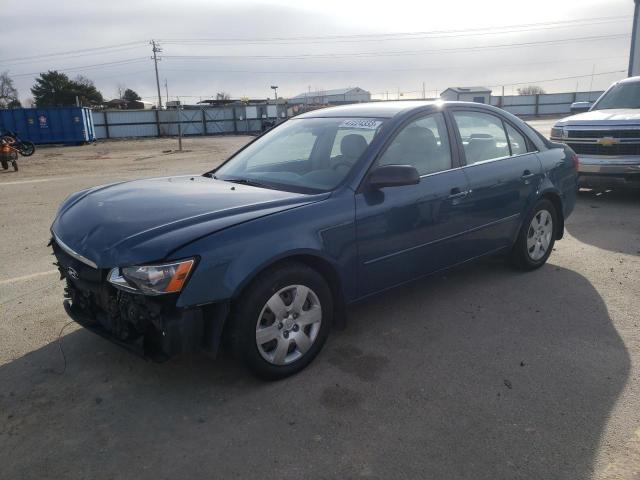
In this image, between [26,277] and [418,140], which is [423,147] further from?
[26,277]

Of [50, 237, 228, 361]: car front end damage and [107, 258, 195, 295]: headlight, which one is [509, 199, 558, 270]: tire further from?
[107, 258, 195, 295]: headlight

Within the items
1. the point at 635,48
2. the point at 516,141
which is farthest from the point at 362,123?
the point at 635,48

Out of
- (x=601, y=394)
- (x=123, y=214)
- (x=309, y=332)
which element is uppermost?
(x=123, y=214)

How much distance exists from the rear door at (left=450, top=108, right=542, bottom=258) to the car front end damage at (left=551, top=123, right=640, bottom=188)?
150 inches

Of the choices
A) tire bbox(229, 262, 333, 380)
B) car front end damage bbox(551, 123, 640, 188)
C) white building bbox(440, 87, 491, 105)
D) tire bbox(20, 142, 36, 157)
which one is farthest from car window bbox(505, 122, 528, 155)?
white building bbox(440, 87, 491, 105)

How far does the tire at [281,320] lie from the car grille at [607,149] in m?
6.64

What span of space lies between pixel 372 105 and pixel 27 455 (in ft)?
11.3

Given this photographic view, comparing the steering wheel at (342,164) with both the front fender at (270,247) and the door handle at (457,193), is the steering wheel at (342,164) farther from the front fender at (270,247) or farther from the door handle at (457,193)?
the door handle at (457,193)

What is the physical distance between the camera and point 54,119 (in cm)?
3109

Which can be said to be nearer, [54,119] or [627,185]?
[627,185]

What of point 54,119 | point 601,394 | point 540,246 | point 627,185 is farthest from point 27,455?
point 54,119

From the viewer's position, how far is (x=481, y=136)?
4.65 m

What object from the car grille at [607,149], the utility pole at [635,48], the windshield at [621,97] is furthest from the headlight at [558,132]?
the utility pole at [635,48]

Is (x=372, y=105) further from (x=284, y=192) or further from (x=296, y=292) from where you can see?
(x=296, y=292)
